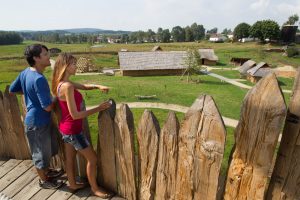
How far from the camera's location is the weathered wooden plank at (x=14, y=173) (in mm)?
3320

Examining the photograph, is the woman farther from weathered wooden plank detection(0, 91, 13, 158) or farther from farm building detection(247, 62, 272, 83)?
farm building detection(247, 62, 272, 83)

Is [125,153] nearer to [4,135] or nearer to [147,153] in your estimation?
[147,153]

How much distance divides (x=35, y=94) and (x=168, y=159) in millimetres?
1591

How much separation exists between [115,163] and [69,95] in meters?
0.91

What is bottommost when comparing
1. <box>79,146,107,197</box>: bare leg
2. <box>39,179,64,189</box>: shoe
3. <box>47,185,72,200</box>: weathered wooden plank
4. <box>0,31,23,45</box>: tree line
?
<box>0,31,23,45</box>: tree line

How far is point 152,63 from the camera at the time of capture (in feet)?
111

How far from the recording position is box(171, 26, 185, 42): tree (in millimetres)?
121231

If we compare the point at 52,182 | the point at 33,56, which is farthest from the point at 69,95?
the point at 52,182

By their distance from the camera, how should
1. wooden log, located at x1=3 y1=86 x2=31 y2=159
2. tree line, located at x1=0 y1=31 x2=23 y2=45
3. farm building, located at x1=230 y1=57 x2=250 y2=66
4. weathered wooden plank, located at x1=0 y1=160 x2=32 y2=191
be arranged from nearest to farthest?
weathered wooden plank, located at x1=0 y1=160 x2=32 y2=191 → wooden log, located at x1=3 y1=86 x2=31 y2=159 → farm building, located at x1=230 y1=57 x2=250 y2=66 → tree line, located at x1=0 y1=31 x2=23 y2=45

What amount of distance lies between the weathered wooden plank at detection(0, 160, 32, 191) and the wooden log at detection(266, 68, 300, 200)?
2.96m

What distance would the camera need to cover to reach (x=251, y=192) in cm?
212

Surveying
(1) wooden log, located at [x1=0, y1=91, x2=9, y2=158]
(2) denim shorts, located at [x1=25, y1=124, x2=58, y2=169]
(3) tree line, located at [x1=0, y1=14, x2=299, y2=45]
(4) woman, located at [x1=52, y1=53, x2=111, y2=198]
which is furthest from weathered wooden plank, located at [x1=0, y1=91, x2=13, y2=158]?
(3) tree line, located at [x1=0, y1=14, x2=299, y2=45]

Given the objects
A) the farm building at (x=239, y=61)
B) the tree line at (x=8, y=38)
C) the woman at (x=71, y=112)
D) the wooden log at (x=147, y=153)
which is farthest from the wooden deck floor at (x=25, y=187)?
the tree line at (x=8, y=38)

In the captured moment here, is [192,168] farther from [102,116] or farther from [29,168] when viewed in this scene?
[29,168]
